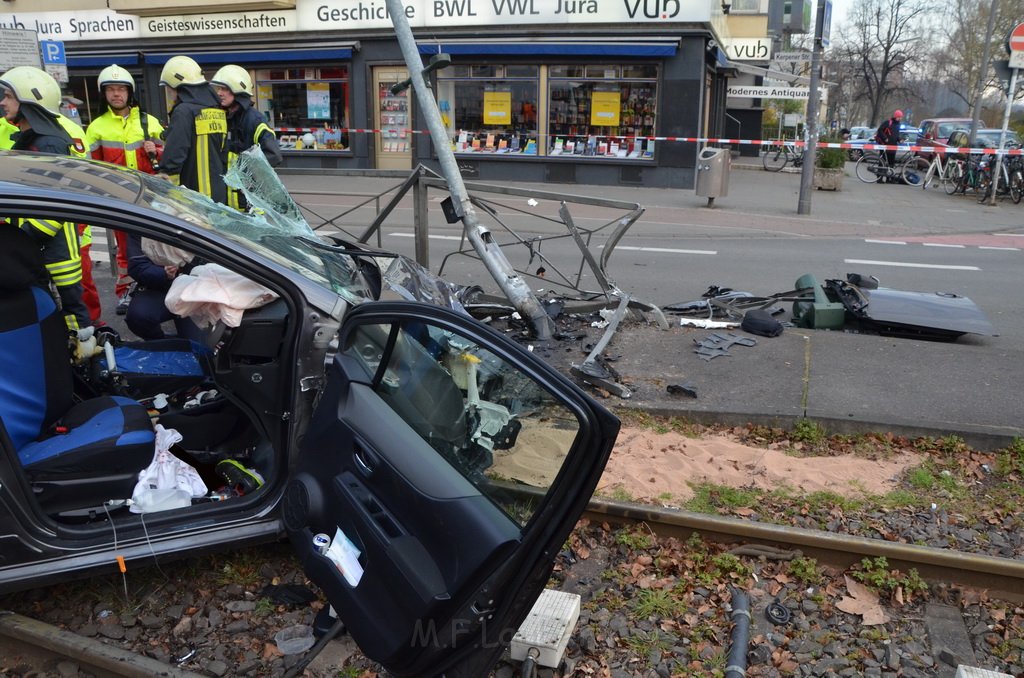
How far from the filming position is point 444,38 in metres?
19.1

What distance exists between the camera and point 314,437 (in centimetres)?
265

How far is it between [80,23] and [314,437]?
23818 mm

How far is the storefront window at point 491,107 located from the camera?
19078 millimetres

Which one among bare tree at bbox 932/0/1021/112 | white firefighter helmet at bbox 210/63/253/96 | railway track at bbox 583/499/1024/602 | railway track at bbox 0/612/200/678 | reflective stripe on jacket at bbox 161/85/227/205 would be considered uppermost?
bare tree at bbox 932/0/1021/112

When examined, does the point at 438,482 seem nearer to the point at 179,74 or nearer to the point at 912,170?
the point at 179,74

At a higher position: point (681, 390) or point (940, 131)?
point (940, 131)

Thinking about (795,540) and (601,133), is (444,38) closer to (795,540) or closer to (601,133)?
(601,133)

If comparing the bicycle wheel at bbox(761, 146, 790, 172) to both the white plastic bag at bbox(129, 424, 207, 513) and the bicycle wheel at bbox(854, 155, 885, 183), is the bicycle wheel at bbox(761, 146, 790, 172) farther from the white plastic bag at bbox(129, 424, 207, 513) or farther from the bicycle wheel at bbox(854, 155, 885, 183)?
the white plastic bag at bbox(129, 424, 207, 513)

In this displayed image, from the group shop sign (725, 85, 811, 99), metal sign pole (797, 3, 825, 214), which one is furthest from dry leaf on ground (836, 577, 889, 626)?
shop sign (725, 85, 811, 99)

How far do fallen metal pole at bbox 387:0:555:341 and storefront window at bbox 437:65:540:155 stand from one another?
42.8 feet

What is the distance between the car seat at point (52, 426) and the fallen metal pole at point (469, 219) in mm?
3425

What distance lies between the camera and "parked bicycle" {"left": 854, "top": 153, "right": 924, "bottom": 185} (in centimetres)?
2195

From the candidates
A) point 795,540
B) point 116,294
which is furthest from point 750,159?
point 795,540

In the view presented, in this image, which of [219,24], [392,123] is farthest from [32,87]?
[219,24]
